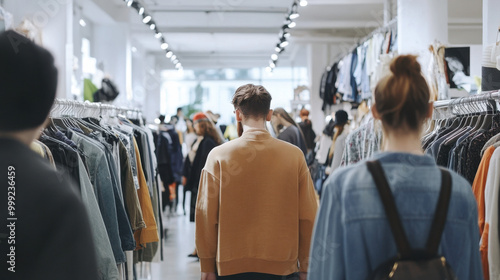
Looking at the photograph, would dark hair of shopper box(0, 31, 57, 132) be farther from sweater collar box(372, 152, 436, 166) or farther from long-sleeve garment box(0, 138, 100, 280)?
sweater collar box(372, 152, 436, 166)

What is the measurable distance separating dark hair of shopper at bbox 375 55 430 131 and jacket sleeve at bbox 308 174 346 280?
0.22m

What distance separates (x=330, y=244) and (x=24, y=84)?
86 centimetres

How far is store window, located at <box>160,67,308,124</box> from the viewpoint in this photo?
2430 centimetres

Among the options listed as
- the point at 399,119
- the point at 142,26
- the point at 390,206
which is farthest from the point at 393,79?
the point at 142,26

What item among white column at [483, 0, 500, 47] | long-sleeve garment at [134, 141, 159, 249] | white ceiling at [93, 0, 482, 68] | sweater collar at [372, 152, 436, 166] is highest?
white ceiling at [93, 0, 482, 68]

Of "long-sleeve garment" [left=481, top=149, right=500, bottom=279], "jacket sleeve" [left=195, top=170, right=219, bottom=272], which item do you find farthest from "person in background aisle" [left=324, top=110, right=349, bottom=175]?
"long-sleeve garment" [left=481, top=149, right=500, bottom=279]

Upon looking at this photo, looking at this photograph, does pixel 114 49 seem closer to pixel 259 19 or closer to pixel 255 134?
pixel 259 19

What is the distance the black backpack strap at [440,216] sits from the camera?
1.57m

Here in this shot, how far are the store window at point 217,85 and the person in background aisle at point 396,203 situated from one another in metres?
22.5

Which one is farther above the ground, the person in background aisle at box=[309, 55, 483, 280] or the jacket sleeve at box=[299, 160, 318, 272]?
the person in background aisle at box=[309, 55, 483, 280]

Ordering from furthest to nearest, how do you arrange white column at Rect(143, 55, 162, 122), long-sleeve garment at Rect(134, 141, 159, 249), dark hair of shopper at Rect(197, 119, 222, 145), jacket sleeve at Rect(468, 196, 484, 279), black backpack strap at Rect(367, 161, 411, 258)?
white column at Rect(143, 55, 162, 122) → dark hair of shopper at Rect(197, 119, 222, 145) → long-sleeve garment at Rect(134, 141, 159, 249) → jacket sleeve at Rect(468, 196, 484, 279) → black backpack strap at Rect(367, 161, 411, 258)

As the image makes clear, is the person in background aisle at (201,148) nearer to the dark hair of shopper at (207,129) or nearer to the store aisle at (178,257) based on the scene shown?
the dark hair of shopper at (207,129)

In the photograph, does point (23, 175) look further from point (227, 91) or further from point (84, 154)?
point (227, 91)

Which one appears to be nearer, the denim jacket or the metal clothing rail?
the denim jacket
